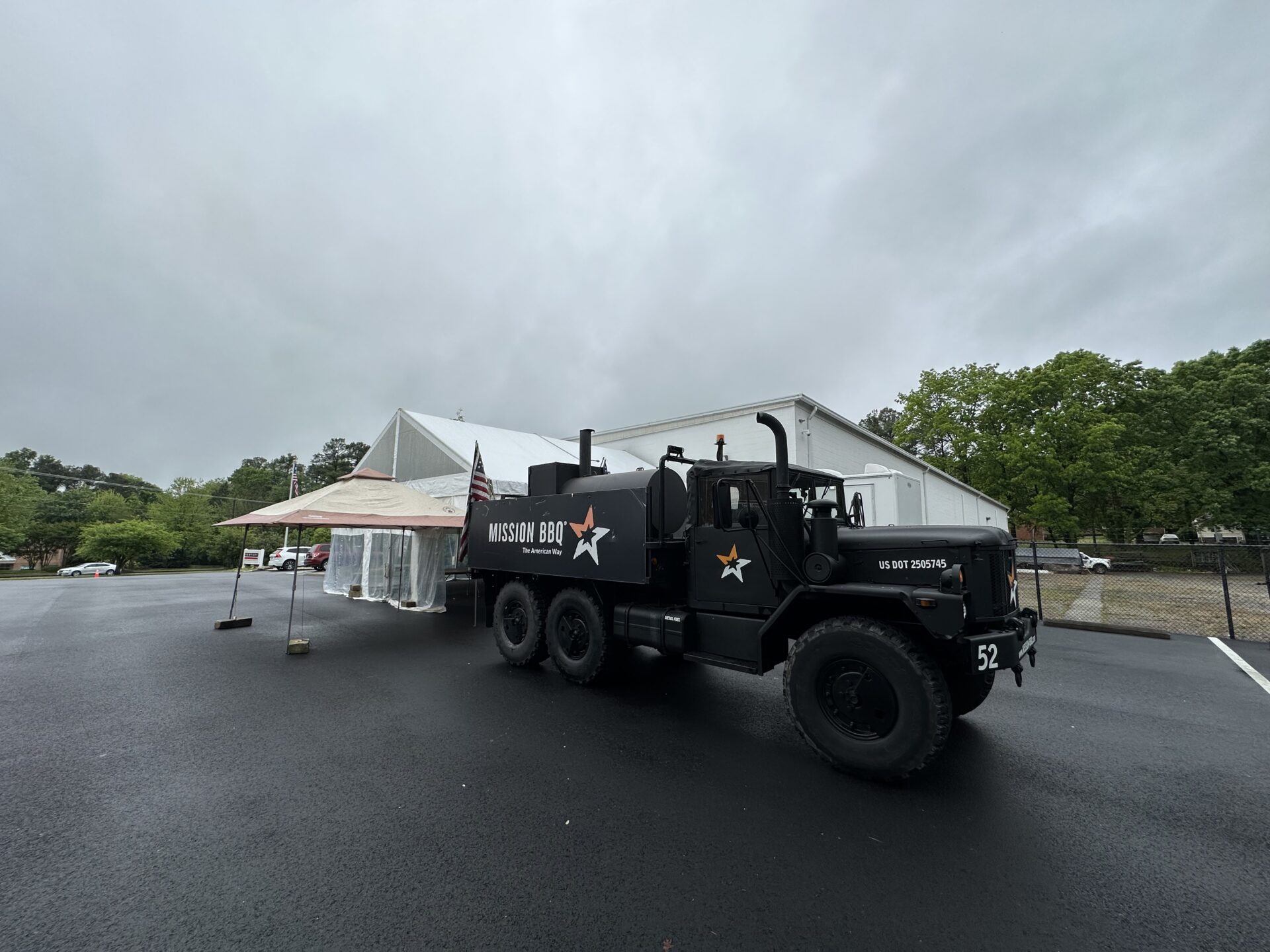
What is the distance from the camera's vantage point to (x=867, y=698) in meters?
3.48

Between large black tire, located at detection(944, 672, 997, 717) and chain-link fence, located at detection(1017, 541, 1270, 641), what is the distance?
564 centimetres

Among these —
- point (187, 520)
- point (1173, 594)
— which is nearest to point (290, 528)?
point (1173, 594)

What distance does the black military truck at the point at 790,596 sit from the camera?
11.0ft

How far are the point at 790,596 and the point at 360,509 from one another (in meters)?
7.72

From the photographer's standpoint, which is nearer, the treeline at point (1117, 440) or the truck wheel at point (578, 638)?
the truck wheel at point (578, 638)

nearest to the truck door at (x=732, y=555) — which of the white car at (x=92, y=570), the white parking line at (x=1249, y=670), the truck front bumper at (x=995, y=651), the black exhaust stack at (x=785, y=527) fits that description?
the black exhaust stack at (x=785, y=527)

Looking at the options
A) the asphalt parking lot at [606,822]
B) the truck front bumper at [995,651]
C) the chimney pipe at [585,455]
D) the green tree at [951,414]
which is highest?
the green tree at [951,414]

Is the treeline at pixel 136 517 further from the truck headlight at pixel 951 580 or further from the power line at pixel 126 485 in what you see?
the truck headlight at pixel 951 580

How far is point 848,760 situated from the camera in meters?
3.45

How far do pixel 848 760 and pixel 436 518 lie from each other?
325 inches

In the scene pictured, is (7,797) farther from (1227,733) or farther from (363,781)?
(1227,733)

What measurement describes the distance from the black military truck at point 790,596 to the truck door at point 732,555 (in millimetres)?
14

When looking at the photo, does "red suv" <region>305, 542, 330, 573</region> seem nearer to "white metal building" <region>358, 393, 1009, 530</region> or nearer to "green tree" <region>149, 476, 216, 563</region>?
"green tree" <region>149, 476, 216, 563</region>

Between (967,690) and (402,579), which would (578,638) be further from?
(402,579)
